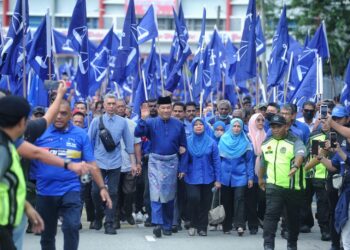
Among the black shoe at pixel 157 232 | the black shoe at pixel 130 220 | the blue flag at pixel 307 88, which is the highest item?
the blue flag at pixel 307 88

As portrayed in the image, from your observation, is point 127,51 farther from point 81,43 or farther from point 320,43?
point 320,43

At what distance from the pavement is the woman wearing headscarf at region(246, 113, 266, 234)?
22 cm

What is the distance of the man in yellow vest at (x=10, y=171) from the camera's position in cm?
649

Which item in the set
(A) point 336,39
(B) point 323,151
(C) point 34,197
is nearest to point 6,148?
(C) point 34,197

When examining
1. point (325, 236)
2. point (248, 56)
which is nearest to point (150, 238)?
point (325, 236)

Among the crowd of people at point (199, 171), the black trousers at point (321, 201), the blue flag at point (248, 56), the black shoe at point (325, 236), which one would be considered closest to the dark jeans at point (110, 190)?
the crowd of people at point (199, 171)

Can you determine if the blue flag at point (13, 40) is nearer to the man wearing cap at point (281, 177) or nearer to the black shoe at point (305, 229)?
the black shoe at point (305, 229)

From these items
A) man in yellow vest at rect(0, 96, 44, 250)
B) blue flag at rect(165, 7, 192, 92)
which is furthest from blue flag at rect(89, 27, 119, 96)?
man in yellow vest at rect(0, 96, 44, 250)

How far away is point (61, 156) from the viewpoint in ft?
31.9

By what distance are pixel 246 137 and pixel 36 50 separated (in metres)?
4.91

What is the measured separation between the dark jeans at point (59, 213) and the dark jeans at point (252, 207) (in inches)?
215

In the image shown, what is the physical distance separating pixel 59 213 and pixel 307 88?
32.5ft

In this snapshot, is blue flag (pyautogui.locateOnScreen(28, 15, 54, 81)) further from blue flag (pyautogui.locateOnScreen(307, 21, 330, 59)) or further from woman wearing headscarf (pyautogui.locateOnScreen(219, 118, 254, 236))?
blue flag (pyautogui.locateOnScreen(307, 21, 330, 59))

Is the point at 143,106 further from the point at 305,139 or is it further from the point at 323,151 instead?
the point at 323,151
